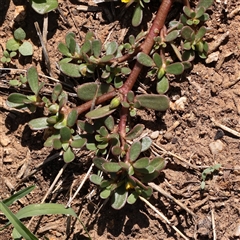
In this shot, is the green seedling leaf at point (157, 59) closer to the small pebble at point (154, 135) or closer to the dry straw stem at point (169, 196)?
the small pebble at point (154, 135)

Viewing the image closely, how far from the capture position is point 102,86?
288 centimetres

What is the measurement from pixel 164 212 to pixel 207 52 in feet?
3.27

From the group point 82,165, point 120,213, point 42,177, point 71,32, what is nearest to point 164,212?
Answer: point 120,213

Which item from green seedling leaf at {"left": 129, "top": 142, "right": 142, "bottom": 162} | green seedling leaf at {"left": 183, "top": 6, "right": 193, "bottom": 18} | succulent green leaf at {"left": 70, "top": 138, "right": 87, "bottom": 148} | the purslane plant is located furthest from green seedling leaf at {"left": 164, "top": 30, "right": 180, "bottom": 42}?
succulent green leaf at {"left": 70, "top": 138, "right": 87, "bottom": 148}

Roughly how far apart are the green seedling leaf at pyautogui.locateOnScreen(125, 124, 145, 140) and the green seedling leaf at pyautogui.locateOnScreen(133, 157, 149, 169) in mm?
166

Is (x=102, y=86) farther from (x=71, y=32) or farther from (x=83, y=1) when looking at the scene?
(x=83, y=1)

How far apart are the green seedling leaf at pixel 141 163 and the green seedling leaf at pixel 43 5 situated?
1.06 m

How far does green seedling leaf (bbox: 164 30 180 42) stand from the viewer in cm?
283

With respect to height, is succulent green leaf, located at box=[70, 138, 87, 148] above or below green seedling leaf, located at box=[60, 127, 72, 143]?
below

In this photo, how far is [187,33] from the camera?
281 centimetres

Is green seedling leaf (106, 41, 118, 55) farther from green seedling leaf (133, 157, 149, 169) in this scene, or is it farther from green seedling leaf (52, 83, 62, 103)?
green seedling leaf (133, 157, 149, 169)

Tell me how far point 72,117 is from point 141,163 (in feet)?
1.56

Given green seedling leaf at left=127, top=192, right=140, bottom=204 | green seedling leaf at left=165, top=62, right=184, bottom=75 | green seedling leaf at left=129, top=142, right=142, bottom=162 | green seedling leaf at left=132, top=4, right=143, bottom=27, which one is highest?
green seedling leaf at left=132, top=4, right=143, bottom=27

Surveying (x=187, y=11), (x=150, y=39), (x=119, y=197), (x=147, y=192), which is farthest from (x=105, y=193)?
(x=187, y=11)
